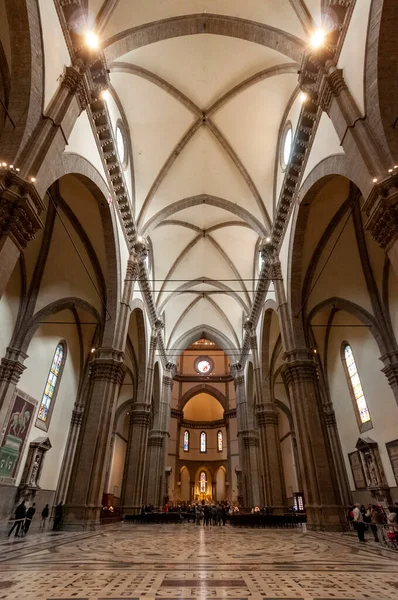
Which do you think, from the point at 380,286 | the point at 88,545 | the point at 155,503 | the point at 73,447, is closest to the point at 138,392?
the point at 73,447

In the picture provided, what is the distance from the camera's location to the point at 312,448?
10.3 metres

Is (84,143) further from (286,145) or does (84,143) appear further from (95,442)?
(95,442)

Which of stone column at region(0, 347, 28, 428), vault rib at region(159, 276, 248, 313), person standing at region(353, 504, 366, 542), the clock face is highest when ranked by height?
the clock face

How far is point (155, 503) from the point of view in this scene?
21328 millimetres

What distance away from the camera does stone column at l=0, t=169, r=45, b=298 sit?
5773 millimetres

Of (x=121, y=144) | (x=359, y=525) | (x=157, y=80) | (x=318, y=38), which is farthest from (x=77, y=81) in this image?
(x=359, y=525)

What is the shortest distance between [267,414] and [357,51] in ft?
48.5

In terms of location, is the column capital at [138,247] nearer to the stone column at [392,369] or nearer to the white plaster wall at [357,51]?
the white plaster wall at [357,51]

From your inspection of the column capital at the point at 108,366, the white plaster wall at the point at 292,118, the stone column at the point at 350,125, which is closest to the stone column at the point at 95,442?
the column capital at the point at 108,366

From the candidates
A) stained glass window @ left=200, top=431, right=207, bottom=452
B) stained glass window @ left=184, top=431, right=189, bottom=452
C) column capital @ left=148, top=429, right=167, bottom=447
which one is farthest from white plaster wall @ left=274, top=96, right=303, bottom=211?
stained glass window @ left=200, top=431, right=207, bottom=452

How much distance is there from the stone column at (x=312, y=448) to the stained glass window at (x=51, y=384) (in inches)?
403

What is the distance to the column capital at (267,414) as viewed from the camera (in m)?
17.3

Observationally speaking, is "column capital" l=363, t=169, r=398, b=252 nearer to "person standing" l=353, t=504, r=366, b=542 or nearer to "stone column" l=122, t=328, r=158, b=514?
"person standing" l=353, t=504, r=366, b=542

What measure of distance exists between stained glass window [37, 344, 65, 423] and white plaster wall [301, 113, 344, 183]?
12944 mm
